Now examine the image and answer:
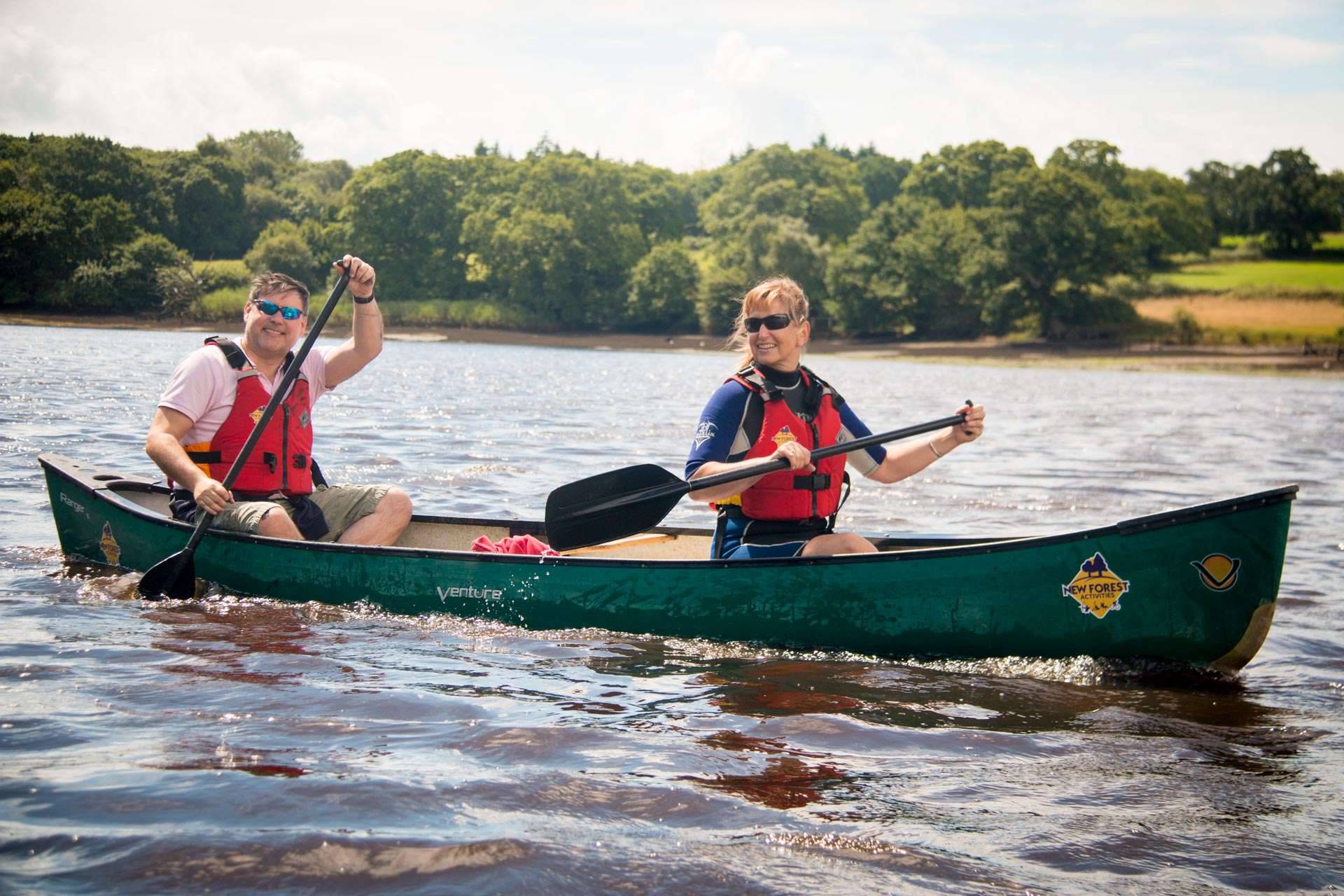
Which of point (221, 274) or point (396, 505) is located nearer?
point (396, 505)

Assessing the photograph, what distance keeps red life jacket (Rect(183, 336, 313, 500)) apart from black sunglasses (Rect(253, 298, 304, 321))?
0.22 m

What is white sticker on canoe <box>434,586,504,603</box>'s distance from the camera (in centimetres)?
566

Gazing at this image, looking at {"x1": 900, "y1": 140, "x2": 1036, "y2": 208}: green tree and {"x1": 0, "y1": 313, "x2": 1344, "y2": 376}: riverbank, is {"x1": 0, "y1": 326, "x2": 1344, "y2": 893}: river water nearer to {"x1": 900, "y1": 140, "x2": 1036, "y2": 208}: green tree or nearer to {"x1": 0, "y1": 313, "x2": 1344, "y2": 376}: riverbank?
{"x1": 0, "y1": 313, "x2": 1344, "y2": 376}: riverbank

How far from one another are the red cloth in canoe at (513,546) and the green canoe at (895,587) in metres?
0.53

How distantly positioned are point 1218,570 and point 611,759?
254cm

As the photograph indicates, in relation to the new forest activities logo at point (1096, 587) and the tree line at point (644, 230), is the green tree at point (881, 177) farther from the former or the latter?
the new forest activities logo at point (1096, 587)

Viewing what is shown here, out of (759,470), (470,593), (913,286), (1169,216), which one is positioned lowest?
(470,593)

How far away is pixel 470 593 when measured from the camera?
568cm

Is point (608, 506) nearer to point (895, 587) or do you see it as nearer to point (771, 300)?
point (771, 300)

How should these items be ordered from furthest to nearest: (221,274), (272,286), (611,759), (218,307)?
(221,274) → (218,307) → (272,286) → (611,759)

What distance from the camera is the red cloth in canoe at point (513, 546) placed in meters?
6.18

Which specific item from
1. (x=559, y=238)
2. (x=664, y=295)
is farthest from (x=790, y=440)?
(x=559, y=238)

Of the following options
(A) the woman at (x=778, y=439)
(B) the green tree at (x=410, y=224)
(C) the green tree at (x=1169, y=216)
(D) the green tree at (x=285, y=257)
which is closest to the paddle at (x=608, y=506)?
(A) the woman at (x=778, y=439)

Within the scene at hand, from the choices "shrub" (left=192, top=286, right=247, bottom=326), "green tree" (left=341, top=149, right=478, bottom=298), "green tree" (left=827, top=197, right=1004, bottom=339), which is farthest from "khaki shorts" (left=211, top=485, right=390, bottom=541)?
"green tree" (left=341, top=149, right=478, bottom=298)
